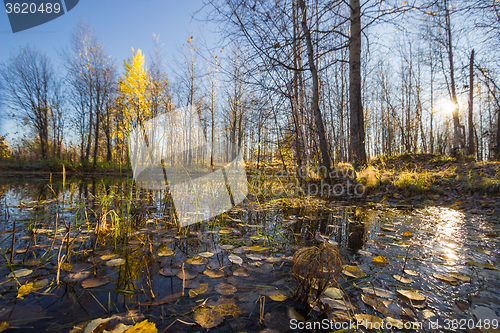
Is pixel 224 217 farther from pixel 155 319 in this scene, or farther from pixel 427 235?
pixel 427 235

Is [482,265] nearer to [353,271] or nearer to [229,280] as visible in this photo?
[353,271]

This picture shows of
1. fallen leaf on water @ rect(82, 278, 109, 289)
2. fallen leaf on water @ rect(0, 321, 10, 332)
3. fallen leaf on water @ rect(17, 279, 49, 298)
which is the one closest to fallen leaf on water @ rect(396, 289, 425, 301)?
fallen leaf on water @ rect(82, 278, 109, 289)

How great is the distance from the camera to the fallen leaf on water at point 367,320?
2.39 ft

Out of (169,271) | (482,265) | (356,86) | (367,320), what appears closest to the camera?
(367,320)

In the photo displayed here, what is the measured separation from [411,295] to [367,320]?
0.33 m

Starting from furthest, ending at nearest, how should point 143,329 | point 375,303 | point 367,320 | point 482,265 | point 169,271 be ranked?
point 482,265 → point 169,271 → point 375,303 → point 367,320 → point 143,329

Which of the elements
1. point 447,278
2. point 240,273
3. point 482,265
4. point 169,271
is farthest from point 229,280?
point 482,265

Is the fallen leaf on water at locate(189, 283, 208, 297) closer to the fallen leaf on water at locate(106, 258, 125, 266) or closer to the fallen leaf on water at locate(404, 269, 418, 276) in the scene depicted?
the fallen leaf on water at locate(106, 258, 125, 266)

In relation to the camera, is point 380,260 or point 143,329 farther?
point 380,260

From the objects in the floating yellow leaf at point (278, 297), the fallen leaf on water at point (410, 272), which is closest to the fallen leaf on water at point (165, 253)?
the floating yellow leaf at point (278, 297)

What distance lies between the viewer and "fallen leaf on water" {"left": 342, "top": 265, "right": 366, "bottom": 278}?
3.49ft

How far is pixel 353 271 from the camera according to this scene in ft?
3.63

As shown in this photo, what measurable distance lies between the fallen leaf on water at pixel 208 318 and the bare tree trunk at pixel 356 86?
4.74 meters

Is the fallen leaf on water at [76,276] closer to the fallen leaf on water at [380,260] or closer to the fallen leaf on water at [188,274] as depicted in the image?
the fallen leaf on water at [188,274]
